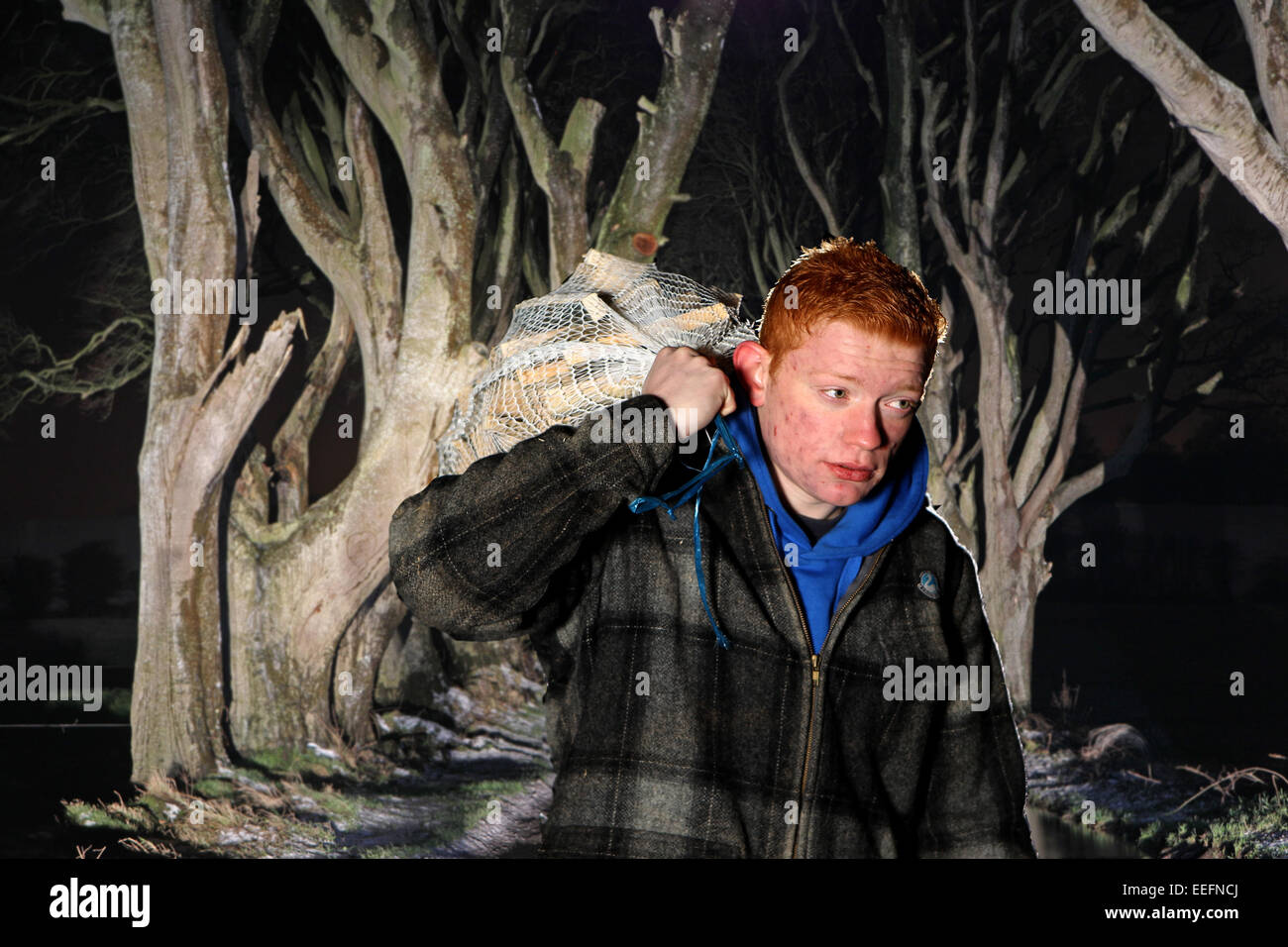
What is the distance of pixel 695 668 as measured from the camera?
6.71 feet

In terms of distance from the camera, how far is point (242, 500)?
25.5 ft

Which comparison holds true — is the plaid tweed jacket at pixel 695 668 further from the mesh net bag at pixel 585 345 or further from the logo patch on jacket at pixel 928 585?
the mesh net bag at pixel 585 345

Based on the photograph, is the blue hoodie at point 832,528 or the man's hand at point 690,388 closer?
the man's hand at point 690,388

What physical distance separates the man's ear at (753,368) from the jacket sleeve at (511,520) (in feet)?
0.94

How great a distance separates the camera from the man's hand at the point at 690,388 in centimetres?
189

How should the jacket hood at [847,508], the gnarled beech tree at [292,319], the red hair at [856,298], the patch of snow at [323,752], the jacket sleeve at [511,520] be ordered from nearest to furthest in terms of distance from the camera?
the jacket sleeve at [511,520]
the red hair at [856,298]
the jacket hood at [847,508]
the gnarled beech tree at [292,319]
the patch of snow at [323,752]

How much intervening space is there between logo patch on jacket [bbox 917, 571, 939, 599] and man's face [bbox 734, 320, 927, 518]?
8.9 inches

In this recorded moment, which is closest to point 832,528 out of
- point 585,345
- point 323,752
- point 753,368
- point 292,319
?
point 753,368

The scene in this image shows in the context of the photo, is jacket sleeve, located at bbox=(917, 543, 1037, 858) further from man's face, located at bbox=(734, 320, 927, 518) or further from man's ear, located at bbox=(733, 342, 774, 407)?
man's ear, located at bbox=(733, 342, 774, 407)

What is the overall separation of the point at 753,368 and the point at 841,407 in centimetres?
20

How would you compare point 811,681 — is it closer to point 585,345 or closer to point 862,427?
point 862,427

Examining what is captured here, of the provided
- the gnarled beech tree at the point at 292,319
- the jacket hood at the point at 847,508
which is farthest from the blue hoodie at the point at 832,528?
the gnarled beech tree at the point at 292,319

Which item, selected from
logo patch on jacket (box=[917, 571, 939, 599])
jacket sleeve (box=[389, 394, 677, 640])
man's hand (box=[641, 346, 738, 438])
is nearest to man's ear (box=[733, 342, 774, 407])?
man's hand (box=[641, 346, 738, 438])

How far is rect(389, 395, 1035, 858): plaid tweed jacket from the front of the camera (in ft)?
6.22
